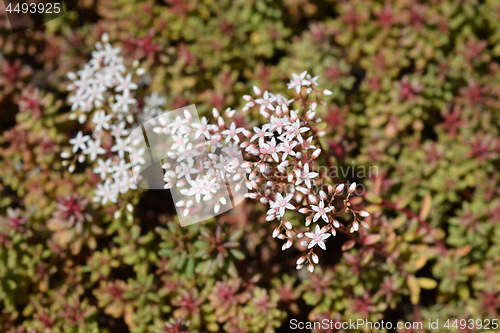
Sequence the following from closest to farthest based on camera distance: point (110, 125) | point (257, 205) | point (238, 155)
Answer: point (238, 155), point (110, 125), point (257, 205)

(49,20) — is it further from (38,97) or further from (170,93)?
(170,93)

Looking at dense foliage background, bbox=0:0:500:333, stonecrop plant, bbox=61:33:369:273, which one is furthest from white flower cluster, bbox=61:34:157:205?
dense foliage background, bbox=0:0:500:333

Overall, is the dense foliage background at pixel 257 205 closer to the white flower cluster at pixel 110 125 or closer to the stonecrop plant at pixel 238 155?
the white flower cluster at pixel 110 125

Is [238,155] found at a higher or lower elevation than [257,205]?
higher

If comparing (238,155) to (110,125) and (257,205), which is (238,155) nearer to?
(257,205)

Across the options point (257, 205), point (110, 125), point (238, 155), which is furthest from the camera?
point (257, 205)

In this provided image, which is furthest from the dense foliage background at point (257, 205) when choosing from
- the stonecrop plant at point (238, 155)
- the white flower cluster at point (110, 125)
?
the stonecrop plant at point (238, 155)

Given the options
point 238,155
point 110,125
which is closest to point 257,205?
point 238,155
